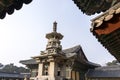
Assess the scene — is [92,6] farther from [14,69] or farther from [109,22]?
[14,69]

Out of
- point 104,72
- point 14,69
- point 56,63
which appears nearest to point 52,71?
point 56,63

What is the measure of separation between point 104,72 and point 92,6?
28044mm

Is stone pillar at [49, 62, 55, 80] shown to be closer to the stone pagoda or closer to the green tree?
the stone pagoda

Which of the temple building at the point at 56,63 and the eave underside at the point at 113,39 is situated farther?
the temple building at the point at 56,63

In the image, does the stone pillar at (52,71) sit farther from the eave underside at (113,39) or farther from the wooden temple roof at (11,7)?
the wooden temple roof at (11,7)

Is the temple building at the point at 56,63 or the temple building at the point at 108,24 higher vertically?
the temple building at the point at 56,63

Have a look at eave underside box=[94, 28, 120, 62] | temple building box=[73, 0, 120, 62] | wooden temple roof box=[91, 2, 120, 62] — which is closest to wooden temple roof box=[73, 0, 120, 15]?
temple building box=[73, 0, 120, 62]

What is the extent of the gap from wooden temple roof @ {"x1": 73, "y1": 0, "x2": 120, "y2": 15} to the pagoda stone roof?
2628cm

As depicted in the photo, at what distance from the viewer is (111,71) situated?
3119 centimetres

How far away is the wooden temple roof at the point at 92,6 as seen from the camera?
4.25 meters

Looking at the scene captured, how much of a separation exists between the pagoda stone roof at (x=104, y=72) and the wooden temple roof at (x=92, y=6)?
2628cm

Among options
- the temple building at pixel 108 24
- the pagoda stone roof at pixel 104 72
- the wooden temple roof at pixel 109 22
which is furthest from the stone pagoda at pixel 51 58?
the wooden temple roof at pixel 109 22

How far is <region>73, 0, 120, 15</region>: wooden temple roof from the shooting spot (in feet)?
13.9

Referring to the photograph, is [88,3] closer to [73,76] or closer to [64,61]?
[64,61]
